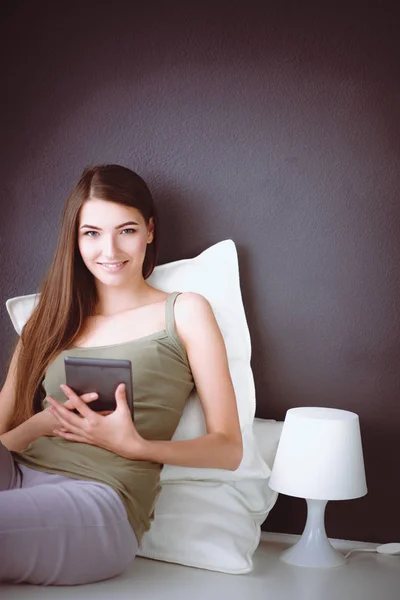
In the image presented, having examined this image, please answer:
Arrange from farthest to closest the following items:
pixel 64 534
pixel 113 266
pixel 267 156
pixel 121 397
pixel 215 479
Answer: pixel 267 156 < pixel 113 266 < pixel 215 479 < pixel 121 397 < pixel 64 534

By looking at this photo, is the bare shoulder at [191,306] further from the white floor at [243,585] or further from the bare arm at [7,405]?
the white floor at [243,585]

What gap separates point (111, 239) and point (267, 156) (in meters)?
0.55

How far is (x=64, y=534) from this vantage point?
174 centimetres

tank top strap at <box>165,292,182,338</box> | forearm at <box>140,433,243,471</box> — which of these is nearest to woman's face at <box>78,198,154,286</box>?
tank top strap at <box>165,292,182,338</box>

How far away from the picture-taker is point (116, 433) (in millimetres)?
1900

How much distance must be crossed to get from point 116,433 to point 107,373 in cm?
16

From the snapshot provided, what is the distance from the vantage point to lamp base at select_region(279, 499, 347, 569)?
79.7 inches

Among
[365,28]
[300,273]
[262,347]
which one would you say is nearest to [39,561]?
[262,347]

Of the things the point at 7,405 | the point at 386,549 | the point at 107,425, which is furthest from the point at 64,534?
the point at 386,549

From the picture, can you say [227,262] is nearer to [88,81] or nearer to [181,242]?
[181,242]

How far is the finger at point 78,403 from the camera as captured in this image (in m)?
1.90

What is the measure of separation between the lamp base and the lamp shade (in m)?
0.11

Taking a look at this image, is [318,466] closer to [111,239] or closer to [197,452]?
[197,452]

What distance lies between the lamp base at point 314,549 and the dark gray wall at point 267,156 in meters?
0.25
